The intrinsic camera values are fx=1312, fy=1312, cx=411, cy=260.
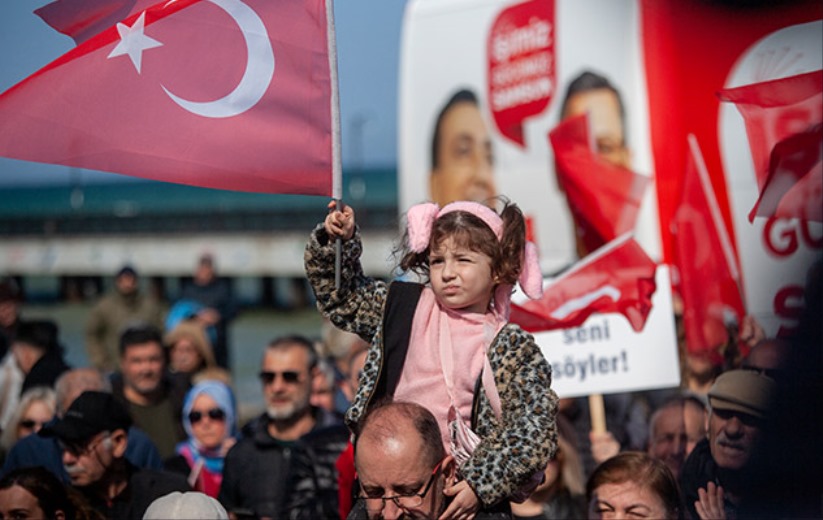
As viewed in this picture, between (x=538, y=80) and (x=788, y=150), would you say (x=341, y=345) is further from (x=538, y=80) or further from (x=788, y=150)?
(x=788, y=150)

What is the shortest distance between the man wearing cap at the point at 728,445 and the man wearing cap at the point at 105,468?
6.14 feet

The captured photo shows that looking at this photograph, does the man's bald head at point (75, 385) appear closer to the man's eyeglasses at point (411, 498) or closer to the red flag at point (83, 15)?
the red flag at point (83, 15)

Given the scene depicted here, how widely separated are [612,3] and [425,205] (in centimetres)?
427

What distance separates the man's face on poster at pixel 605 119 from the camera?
23.9ft

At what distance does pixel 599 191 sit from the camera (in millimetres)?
6633

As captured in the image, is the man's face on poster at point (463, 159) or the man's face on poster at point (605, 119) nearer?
the man's face on poster at point (605, 119)

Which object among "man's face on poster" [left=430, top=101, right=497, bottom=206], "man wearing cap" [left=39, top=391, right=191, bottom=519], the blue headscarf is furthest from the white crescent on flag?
"man's face on poster" [left=430, top=101, right=497, bottom=206]

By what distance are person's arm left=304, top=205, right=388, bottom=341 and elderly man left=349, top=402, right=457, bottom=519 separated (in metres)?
0.42

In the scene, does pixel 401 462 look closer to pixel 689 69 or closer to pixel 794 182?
pixel 794 182

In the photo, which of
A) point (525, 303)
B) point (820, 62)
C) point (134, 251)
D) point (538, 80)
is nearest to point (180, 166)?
point (525, 303)

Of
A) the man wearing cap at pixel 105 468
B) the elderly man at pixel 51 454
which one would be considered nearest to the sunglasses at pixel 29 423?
the elderly man at pixel 51 454

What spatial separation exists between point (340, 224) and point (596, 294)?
2.59 metres

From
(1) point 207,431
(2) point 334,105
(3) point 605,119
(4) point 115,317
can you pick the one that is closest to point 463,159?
(3) point 605,119

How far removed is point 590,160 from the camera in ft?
21.8
